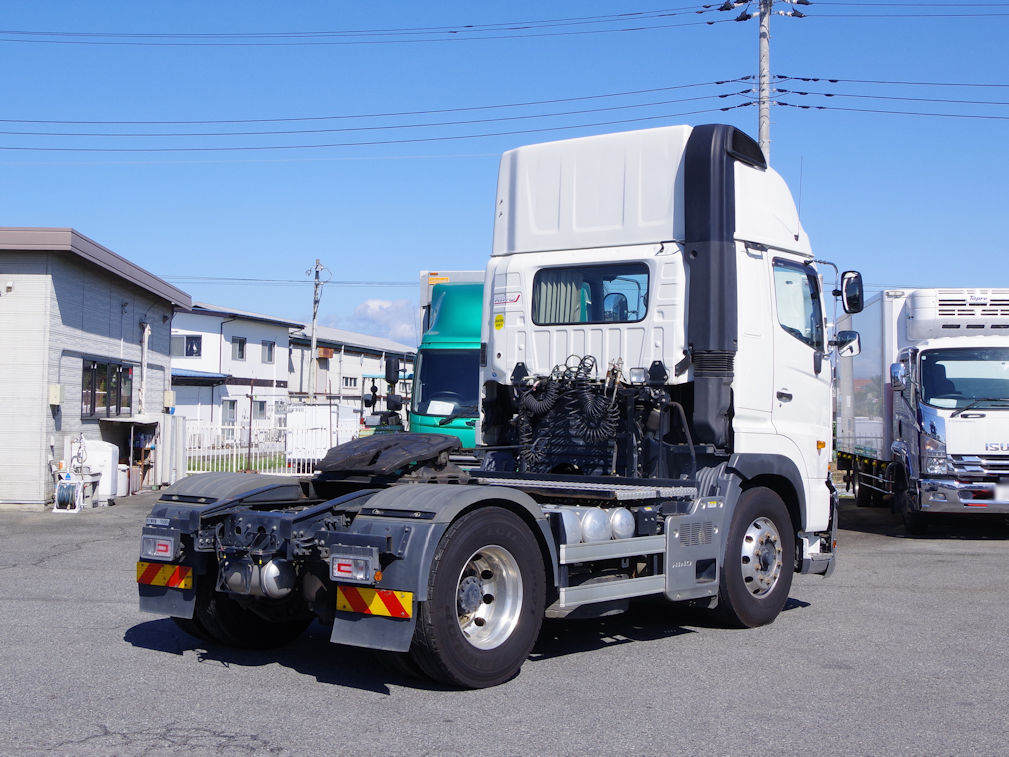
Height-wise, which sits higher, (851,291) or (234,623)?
(851,291)

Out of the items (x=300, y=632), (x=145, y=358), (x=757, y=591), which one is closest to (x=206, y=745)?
(x=300, y=632)

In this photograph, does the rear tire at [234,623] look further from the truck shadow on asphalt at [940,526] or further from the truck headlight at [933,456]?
the truck shadow on asphalt at [940,526]

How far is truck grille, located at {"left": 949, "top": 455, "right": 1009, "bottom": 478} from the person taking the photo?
545 inches

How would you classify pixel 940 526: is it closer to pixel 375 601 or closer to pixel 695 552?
pixel 695 552

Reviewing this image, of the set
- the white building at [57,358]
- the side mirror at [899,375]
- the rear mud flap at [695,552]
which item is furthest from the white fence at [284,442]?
the rear mud flap at [695,552]

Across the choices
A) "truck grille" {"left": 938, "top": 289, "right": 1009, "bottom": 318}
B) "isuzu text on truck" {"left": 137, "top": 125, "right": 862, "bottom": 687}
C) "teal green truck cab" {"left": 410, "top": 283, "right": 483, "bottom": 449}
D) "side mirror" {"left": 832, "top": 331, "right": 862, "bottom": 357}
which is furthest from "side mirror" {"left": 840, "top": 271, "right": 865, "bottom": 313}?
"teal green truck cab" {"left": 410, "top": 283, "right": 483, "bottom": 449}

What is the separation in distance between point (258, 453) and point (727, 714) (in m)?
22.5

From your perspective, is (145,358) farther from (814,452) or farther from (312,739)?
(312,739)

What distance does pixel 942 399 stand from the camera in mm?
14344

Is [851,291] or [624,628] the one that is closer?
[624,628]

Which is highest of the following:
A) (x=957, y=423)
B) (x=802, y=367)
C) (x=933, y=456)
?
(x=802, y=367)

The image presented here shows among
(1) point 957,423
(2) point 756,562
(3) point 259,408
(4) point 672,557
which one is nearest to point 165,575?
(4) point 672,557

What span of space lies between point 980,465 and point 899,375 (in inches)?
63.9

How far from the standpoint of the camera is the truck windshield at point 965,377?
1424 cm
